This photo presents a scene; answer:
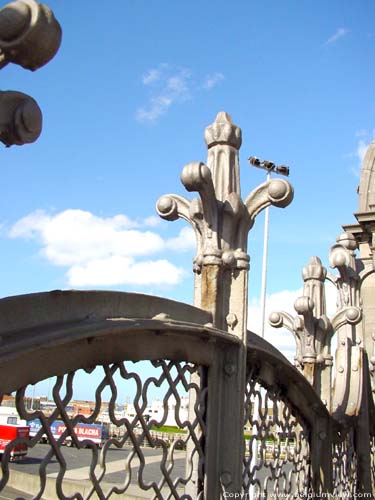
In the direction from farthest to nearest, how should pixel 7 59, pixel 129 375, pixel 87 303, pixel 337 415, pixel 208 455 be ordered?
pixel 337 415
pixel 208 455
pixel 129 375
pixel 87 303
pixel 7 59

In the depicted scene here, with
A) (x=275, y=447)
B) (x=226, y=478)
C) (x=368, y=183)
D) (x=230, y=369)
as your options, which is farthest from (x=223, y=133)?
(x=368, y=183)

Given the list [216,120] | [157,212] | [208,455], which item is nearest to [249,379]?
[208,455]

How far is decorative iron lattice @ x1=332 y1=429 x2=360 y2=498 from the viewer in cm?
546

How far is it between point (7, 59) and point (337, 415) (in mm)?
4955

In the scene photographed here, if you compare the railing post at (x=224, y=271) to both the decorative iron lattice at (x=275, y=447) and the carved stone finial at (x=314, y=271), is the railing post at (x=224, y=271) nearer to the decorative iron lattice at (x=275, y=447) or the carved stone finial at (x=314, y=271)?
the decorative iron lattice at (x=275, y=447)

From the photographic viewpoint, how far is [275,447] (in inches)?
171

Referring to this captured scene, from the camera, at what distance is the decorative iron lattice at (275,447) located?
364 cm

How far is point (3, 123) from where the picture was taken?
5.62 ft

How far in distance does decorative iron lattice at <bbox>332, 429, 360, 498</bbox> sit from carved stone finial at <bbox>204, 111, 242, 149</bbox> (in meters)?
3.28

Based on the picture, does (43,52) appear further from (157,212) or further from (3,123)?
(157,212)

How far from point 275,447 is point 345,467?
6.04ft

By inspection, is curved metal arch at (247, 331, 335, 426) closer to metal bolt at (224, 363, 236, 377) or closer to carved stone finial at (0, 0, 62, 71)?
metal bolt at (224, 363, 236, 377)

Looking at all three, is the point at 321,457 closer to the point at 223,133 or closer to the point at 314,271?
the point at 314,271

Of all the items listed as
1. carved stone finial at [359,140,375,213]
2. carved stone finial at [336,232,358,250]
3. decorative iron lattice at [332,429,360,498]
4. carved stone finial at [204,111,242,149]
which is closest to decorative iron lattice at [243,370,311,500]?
decorative iron lattice at [332,429,360,498]
